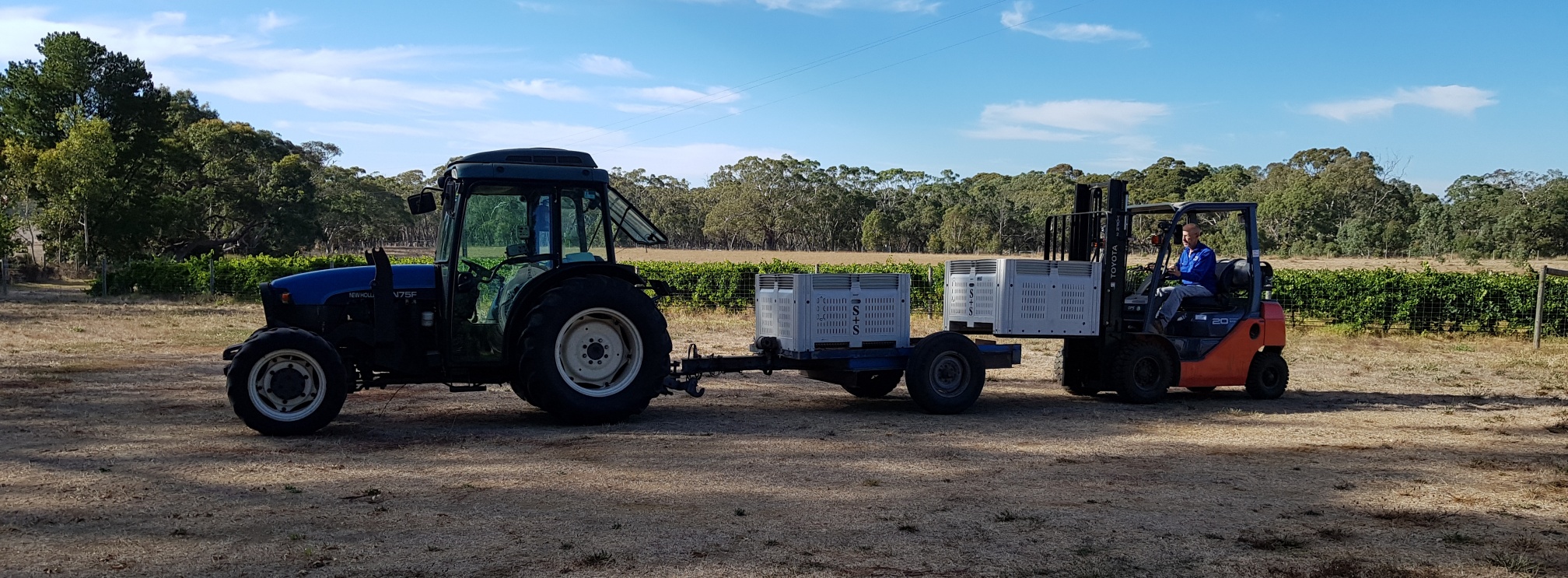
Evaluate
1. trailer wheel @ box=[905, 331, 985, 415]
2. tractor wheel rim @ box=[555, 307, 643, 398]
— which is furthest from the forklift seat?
tractor wheel rim @ box=[555, 307, 643, 398]

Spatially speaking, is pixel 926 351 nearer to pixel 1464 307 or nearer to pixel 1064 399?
pixel 1064 399

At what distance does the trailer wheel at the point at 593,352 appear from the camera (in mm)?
8875

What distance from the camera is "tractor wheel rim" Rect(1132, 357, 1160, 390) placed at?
Answer: 11523 millimetres

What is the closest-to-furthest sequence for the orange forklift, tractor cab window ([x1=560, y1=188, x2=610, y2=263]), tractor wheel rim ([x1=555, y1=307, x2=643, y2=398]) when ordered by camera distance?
1. tractor wheel rim ([x1=555, y1=307, x2=643, y2=398])
2. tractor cab window ([x1=560, y1=188, x2=610, y2=263])
3. the orange forklift

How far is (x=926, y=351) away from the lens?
10.4m

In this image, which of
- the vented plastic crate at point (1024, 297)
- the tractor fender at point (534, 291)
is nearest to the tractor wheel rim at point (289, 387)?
the tractor fender at point (534, 291)

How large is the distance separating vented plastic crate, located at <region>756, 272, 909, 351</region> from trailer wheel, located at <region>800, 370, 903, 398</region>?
449 millimetres

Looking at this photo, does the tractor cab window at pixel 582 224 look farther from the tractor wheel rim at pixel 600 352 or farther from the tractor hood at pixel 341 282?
the tractor hood at pixel 341 282

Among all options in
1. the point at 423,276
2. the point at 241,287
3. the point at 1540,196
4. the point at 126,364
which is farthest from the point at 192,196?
the point at 1540,196

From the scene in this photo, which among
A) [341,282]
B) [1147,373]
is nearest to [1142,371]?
[1147,373]

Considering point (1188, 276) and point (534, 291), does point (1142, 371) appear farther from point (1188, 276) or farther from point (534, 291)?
point (534, 291)

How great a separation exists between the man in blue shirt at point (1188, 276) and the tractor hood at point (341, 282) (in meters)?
7.53

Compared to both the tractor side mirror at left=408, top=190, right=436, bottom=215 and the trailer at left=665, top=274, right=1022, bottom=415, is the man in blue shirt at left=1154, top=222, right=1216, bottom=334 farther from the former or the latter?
the tractor side mirror at left=408, top=190, right=436, bottom=215

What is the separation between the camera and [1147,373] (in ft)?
38.0
